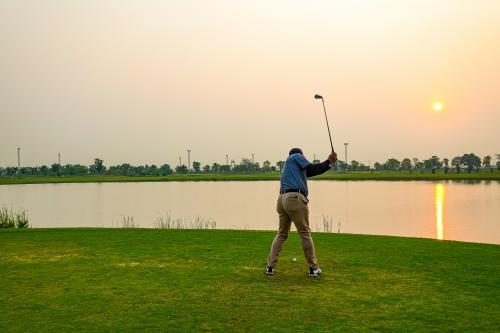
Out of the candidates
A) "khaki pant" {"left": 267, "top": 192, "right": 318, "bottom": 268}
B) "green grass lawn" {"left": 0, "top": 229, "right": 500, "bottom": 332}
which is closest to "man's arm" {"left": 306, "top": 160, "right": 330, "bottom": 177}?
"khaki pant" {"left": 267, "top": 192, "right": 318, "bottom": 268}

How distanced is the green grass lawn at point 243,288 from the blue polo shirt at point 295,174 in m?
1.81

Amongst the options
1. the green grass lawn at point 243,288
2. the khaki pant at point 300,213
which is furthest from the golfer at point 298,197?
the green grass lawn at point 243,288

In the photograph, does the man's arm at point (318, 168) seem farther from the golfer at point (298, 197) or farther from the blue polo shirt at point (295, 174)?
the blue polo shirt at point (295, 174)

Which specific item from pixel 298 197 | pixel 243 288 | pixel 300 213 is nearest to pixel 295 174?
pixel 298 197

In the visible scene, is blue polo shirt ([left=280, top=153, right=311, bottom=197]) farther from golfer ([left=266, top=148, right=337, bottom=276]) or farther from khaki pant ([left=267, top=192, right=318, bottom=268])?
khaki pant ([left=267, top=192, right=318, bottom=268])

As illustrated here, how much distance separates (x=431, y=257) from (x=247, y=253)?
184 inches

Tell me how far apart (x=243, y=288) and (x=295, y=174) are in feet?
7.82

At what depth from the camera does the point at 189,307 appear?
7.23 m

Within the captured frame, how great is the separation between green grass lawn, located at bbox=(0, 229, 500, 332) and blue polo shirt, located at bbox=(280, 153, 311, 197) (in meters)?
1.81

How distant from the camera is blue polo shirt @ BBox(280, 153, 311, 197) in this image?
358 inches

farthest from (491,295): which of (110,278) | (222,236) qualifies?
(222,236)

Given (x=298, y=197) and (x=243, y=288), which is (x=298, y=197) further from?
(x=243, y=288)

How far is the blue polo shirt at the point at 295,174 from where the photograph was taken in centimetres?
910

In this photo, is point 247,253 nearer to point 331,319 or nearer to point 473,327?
point 331,319
